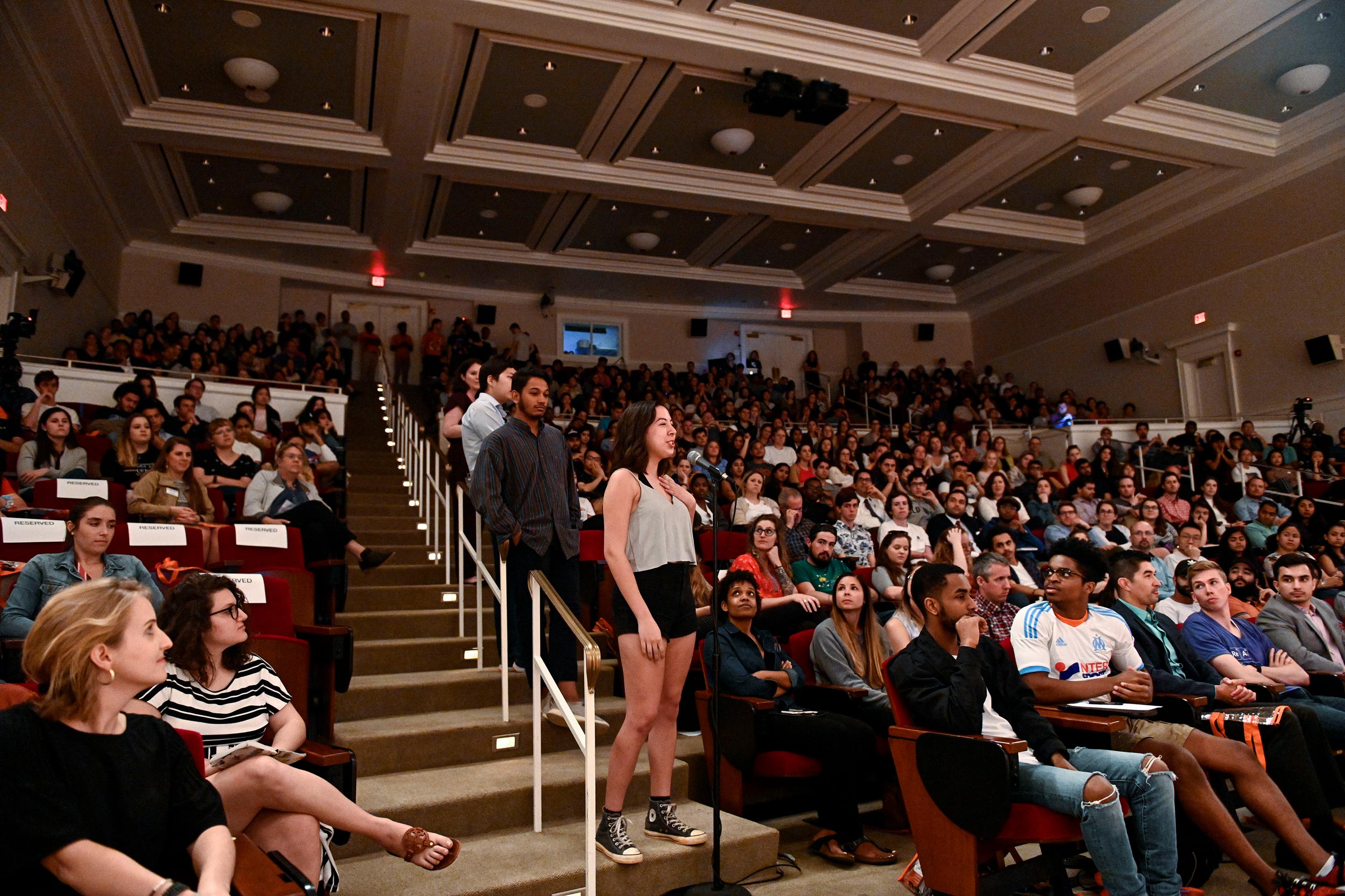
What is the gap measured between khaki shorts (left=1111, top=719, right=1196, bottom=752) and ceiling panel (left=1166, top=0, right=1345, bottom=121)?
8105 mm

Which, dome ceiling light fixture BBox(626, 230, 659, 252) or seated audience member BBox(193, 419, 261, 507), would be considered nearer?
seated audience member BBox(193, 419, 261, 507)

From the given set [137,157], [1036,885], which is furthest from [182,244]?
[1036,885]

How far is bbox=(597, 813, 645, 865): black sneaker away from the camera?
2.52 metres

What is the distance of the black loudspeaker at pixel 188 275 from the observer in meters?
12.3

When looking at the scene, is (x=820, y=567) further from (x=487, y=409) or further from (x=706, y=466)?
(x=706, y=466)

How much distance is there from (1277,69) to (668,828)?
10.1 metres

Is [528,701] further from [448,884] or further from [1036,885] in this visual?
[1036,885]

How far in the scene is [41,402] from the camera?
6551 millimetres

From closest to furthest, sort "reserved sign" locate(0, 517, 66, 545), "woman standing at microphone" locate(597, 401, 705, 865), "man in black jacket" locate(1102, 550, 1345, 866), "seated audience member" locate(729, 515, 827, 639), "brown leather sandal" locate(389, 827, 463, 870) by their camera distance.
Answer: "brown leather sandal" locate(389, 827, 463, 870) < "woman standing at microphone" locate(597, 401, 705, 865) < "man in black jacket" locate(1102, 550, 1345, 866) < "reserved sign" locate(0, 517, 66, 545) < "seated audience member" locate(729, 515, 827, 639)

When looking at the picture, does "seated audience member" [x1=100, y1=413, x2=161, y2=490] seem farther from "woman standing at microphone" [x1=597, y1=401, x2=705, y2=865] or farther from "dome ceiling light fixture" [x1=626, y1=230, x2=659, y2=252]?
"dome ceiling light fixture" [x1=626, y1=230, x2=659, y2=252]

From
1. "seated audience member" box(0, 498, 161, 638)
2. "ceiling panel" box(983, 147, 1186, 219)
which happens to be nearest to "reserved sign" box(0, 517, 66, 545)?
"seated audience member" box(0, 498, 161, 638)

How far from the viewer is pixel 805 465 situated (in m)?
8.64

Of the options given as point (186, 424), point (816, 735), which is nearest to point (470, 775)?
point (816, 735)

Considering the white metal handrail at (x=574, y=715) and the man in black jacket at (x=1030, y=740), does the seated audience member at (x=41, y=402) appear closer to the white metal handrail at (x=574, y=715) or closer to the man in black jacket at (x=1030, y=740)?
the white metal handrail at (x=574, y=715)
